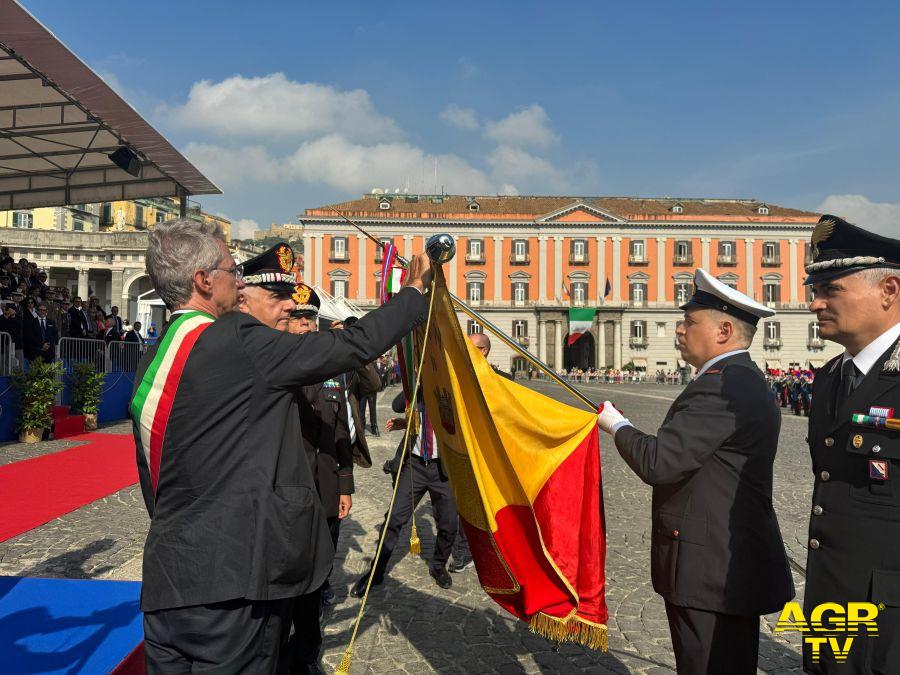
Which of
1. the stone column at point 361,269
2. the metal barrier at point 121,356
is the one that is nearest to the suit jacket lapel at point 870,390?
the metal barrier at point 121,356

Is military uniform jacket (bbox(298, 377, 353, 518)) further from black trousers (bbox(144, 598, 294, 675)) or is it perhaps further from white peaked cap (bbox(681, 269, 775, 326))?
white peaked cap (bbox(681, 269, 775, 326))

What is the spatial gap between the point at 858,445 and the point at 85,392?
44.5 feet

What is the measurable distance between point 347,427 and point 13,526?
3.98 m

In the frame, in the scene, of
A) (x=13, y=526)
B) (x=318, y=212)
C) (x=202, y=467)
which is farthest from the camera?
(x=318, y=212)

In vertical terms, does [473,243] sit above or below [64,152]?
above

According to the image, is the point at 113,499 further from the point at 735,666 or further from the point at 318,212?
the point at 318,212

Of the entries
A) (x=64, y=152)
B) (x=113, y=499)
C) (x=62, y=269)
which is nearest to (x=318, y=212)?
(x=62, y=269)

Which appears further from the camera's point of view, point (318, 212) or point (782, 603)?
point (318, 212)

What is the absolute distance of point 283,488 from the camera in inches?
82.7

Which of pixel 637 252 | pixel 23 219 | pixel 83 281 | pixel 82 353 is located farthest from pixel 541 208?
pixel 82 353

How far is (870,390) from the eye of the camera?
2.15m

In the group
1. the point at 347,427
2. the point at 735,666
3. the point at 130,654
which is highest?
the point at 347,427

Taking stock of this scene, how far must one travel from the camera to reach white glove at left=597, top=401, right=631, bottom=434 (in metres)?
2.73

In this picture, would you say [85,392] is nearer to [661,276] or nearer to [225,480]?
[225,480]
